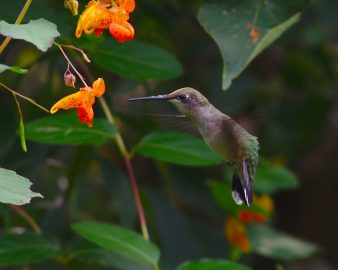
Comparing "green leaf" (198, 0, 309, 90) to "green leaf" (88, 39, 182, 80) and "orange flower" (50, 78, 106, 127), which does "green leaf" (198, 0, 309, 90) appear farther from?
"orange flower" (50, 78, 106, 127)

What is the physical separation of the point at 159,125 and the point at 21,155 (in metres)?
0.59

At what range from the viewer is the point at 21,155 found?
80.8 inches

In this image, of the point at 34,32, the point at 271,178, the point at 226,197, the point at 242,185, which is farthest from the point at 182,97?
the point at 271,178

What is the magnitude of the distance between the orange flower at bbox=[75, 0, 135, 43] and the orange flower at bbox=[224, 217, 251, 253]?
125 cm

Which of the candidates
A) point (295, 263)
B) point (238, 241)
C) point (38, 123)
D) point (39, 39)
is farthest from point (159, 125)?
point (295, 263)

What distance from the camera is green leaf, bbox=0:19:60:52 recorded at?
1088mm

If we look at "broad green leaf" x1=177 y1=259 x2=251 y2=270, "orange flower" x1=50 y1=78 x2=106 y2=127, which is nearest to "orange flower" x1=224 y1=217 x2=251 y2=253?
"broad green leaf" x1=177 y1=259 x2=251 y2=270

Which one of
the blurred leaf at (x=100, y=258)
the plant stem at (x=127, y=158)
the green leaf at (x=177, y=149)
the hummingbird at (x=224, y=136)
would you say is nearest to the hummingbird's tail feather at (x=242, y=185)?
the hummingbird at (x=224, y=136)

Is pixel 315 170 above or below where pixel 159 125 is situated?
below

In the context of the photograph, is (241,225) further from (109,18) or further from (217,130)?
(109,18)

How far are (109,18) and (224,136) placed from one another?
485 millimetres

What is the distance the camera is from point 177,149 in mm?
1771

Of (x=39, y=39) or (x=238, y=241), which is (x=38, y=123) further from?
(x=238, y=241)

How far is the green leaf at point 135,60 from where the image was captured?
179 centimetres
